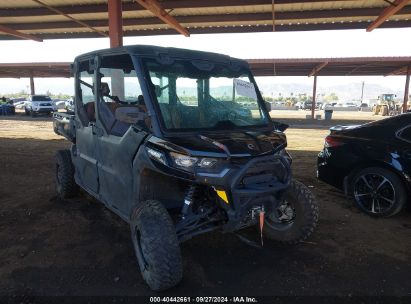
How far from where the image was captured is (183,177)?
3117mm

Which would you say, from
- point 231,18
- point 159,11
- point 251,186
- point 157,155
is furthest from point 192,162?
point 231,18

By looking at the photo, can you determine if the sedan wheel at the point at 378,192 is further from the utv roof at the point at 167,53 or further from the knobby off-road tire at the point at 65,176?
the knobby off-road tire at the point at 65,176

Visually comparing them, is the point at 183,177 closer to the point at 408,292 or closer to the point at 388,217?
the point at 408,292

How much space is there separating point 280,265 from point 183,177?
156cm

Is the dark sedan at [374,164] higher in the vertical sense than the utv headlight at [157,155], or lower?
lower

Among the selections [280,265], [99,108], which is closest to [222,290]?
[280,265]

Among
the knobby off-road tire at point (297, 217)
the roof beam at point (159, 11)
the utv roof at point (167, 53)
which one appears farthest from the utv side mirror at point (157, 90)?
the roof beam at point (159, 11)

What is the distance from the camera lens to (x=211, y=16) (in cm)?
1383

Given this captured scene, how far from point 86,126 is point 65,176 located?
1424 millimetres

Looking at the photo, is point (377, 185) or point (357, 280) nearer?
point (357, 280)

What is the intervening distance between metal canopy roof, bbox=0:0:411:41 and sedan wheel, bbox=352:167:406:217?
8.31 metres

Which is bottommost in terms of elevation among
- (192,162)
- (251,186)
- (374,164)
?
(374,164)

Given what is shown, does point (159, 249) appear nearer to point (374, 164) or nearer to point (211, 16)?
point (374, 164)

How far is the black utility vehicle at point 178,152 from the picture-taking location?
123 inches
